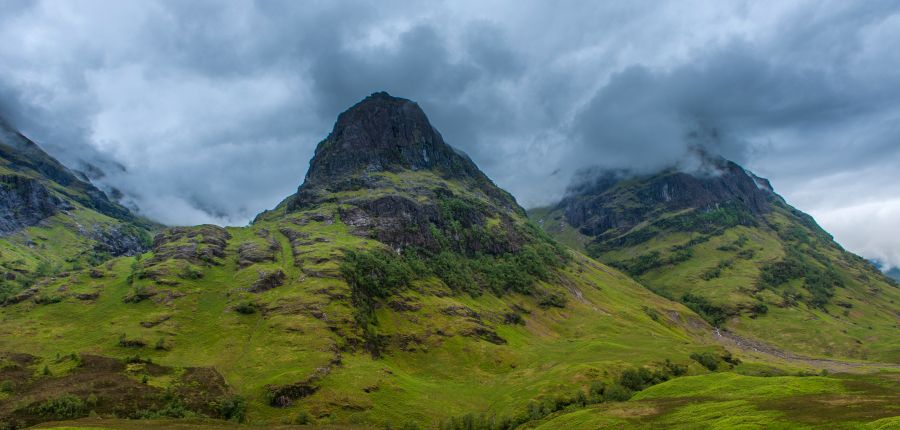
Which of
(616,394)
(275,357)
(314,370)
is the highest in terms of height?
(275,357)

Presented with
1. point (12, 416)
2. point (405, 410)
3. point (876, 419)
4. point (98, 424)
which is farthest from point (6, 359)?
point (876, 419)

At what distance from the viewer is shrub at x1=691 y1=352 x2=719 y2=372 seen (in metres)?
169

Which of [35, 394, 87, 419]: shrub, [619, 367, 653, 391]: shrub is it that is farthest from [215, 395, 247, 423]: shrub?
[619, 367, 653, 391]: shrub

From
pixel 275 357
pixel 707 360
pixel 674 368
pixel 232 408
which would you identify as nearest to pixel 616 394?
pixel 674 368

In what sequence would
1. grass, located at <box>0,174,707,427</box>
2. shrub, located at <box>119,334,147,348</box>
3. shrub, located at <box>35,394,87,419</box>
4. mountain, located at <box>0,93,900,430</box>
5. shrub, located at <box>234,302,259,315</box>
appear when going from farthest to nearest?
shrub, located at <box>234,302,259,315</box> → shrub, located at <box>119,334,147,348</box> → grass, located at <box>0,174,707,427</box> → shrub, located at <box>35,394,87,419</box> → mountain, located at <box>0,93,900,430</box>

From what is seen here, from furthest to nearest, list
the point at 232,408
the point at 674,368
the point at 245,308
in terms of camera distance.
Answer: the point at 245,308
the point at 674,368
the point at 232,408

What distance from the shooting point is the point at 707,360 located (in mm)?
171250

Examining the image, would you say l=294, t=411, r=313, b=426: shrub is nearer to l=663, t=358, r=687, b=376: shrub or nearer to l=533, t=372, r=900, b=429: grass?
l=533, t=372, r=900, b=429: grass

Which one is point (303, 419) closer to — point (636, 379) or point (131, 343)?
point (131, 343)

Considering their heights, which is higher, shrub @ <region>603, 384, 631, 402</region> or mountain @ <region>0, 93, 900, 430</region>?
mountain @ <region>0, 93, 900, 430</region>

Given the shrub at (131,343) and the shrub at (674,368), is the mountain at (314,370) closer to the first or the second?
the shrub at (131,343)

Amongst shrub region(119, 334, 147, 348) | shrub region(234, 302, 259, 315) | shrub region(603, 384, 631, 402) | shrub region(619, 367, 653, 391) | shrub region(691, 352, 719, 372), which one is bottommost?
shrub region(603, 384, 631, 402)

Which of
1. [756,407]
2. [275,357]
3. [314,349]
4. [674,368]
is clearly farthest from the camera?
[674,368]

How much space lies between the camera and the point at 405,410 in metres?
126
